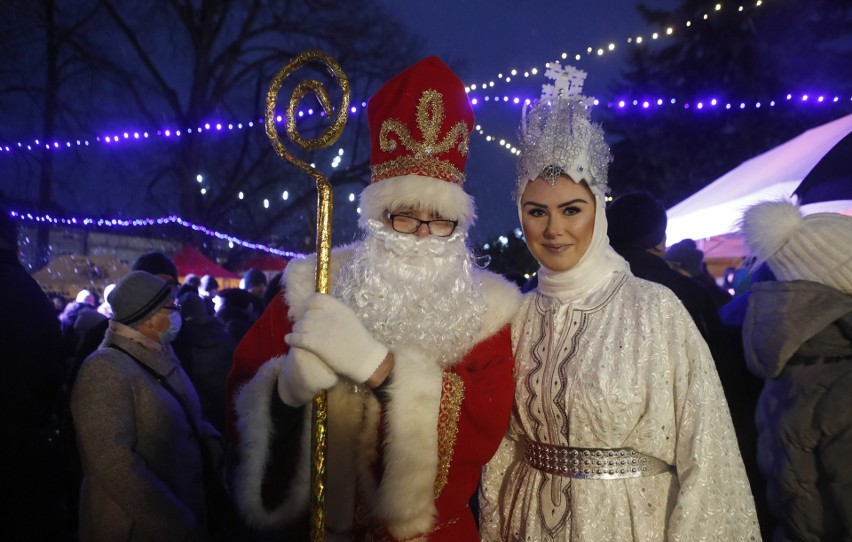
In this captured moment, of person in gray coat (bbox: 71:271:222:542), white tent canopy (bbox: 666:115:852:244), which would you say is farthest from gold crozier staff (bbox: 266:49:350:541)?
white tent canopy (bbox: 666:115:852:244)

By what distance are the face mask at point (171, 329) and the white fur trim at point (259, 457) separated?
122 cm

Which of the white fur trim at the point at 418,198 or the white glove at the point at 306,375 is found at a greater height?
the white fur trim at the point at 418,198

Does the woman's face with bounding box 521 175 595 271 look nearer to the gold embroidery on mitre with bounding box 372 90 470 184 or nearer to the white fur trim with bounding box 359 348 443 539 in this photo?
the gold embroidery on mitre with bounding box 372 90 470 184

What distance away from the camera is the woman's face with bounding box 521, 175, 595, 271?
2.46 m

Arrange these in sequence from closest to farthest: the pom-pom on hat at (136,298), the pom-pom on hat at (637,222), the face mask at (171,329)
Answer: the pom-pom on hat at (136,298), the face mask at (171,329), the pom-pom on hat at (637,222)

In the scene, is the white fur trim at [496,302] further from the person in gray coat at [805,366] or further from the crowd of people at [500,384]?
the person in gray coat at [805,366]

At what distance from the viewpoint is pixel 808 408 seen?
8.19 feet

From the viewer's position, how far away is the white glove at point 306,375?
2031 millimetres

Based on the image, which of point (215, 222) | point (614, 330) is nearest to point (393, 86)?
point (614, 330)

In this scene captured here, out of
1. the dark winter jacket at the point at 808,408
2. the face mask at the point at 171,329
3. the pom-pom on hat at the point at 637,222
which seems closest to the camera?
the dark winter jacket at the point at 808,408

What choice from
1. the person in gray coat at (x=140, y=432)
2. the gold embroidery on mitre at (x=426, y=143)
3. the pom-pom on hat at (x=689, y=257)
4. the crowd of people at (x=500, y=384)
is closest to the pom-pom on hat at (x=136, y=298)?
the person in gray coat at (x=140, y=432)

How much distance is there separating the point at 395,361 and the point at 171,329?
1719mm

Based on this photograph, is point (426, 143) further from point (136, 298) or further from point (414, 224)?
point (136, 298)

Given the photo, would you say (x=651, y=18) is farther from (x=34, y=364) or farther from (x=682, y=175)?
(x=34, y=364)
